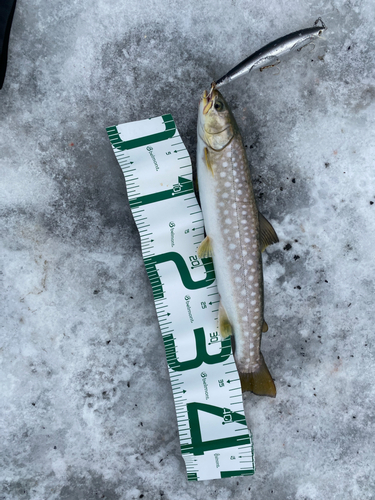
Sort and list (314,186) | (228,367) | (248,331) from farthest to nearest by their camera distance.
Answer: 1. (314,186)
2. (228,367)
3. (248,331)

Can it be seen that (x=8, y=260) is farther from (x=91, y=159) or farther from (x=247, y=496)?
(x=247, y=496)

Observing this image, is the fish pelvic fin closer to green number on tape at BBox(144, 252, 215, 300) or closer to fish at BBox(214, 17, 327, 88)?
green number on tape at BBox(144, 252, 215, 300)

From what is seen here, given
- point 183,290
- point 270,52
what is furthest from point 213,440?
point 270,52

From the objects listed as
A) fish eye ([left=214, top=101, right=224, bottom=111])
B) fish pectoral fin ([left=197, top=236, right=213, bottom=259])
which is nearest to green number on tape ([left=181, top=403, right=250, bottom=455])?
fish pectoral fin ([left=197, top=236, right=213, bottom=259])

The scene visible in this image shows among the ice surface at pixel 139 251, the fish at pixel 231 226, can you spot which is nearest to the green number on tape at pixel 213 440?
the ice surface at pixel 139 251

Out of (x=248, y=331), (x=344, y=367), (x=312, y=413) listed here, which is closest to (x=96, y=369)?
(x=248, y=331)

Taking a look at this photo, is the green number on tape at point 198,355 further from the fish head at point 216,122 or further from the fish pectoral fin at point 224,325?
the fish head at point 216,122

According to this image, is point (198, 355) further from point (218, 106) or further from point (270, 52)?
point (270, 52)
